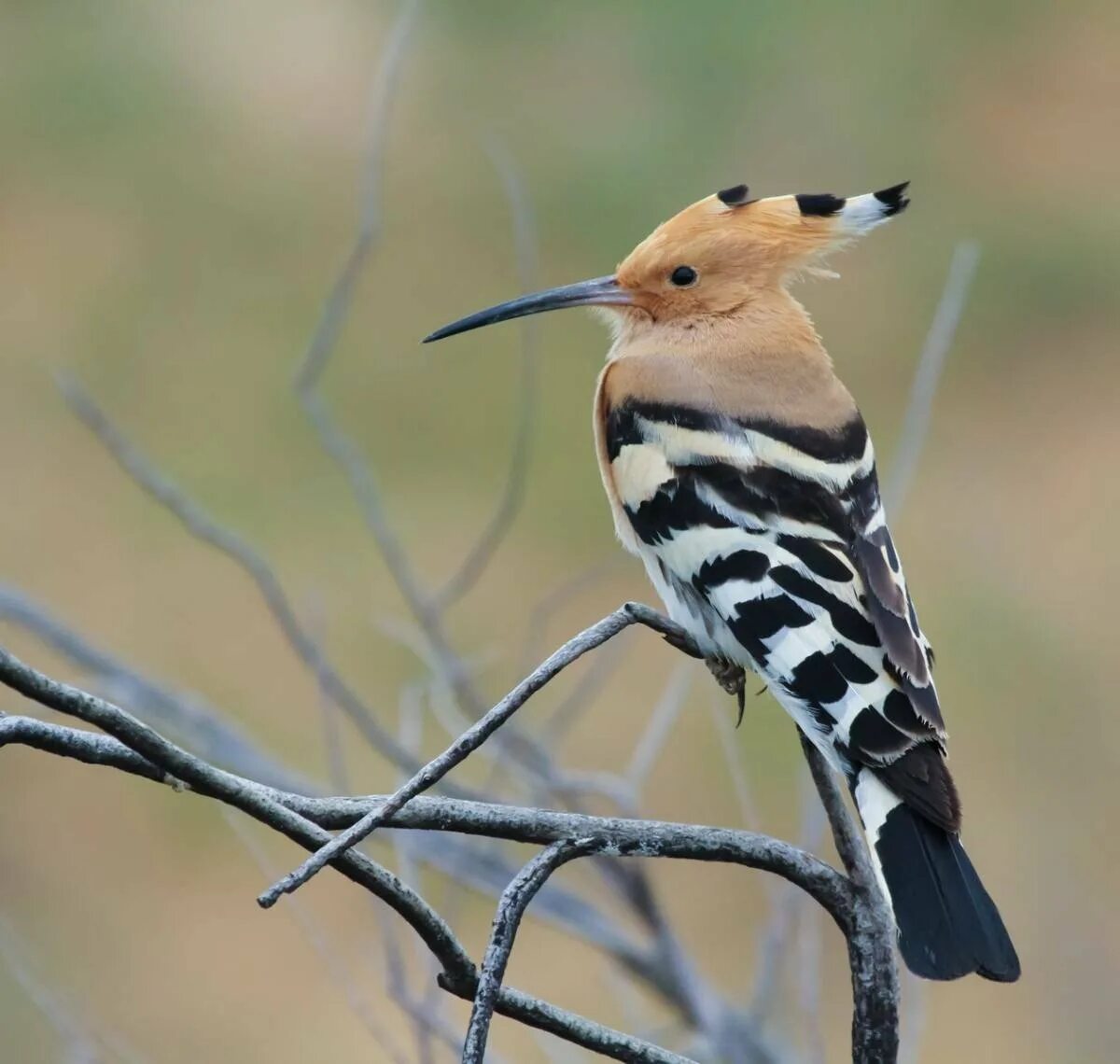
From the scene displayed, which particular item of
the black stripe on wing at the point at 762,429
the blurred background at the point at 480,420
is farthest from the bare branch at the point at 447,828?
the blurred background at the point at 480,420

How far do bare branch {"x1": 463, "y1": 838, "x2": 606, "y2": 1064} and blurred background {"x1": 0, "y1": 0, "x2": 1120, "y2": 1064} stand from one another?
1.16m

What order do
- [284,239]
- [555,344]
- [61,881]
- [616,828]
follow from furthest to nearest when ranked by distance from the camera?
[284,239], [555,344], [61,881], [616,828]

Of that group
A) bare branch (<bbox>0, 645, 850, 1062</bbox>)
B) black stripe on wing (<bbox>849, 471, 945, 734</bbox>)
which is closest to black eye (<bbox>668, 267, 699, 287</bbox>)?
black stripe on wing (<bbox>849, 471, 945, 734</bbox>)

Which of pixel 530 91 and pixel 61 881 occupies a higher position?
pixel 530 91

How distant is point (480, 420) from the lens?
181 inches

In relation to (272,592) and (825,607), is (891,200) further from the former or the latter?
(272,592)

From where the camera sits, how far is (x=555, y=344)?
4781 millimetres

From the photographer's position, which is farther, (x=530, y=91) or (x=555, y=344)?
(x=530, y=91)

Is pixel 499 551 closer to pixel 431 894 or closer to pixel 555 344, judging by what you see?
pixel 555 344

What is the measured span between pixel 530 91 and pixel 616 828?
493cm

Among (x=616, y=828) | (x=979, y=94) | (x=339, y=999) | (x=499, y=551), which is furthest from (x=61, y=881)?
(x=979, y=94)

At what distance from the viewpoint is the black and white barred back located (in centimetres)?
119

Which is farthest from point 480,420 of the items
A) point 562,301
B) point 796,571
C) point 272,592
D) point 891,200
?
point 796,571

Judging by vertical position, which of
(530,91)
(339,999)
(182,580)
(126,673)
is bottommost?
(339,999)
